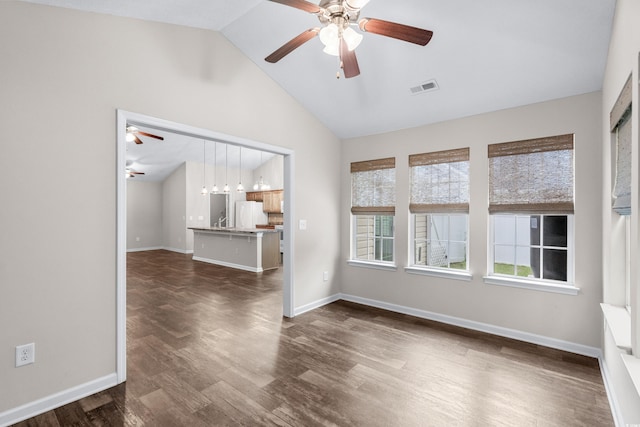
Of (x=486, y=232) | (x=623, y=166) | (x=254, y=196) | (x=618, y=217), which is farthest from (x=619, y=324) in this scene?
(x=254, y=196)

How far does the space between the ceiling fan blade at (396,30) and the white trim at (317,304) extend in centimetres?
333

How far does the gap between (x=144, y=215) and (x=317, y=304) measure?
29.8 feet

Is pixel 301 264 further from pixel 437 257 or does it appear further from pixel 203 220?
pixel 203 220

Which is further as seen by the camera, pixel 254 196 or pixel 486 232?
pixel 254 196

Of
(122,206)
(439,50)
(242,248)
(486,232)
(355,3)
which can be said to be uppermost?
(439,50)

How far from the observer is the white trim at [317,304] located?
413cm

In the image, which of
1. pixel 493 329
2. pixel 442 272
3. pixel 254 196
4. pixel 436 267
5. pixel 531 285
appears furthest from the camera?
pixel 254 196

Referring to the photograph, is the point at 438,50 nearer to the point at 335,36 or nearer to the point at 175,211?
the point at 335,36

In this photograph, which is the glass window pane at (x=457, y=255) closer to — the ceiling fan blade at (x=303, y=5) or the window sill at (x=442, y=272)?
the window sill at (x=442, y=272)

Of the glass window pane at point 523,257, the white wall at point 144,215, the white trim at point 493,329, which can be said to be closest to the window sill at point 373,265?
the white trim at point 493,329

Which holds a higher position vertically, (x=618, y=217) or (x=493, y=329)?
(x=618, y=217)

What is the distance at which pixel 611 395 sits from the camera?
2.23 m

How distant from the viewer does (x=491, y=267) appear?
3543 mm

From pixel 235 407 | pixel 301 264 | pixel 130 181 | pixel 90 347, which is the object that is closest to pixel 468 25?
pixel 301 264
